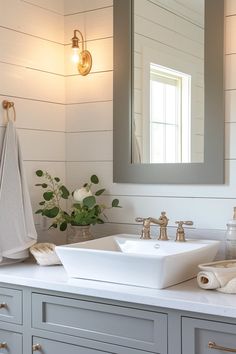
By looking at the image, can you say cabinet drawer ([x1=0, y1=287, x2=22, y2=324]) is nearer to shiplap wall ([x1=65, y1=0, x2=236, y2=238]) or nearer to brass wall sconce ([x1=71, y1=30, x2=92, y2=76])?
shiplap wall ([x1=65, y1=0, x2=236, y2=238])

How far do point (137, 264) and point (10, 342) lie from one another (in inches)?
26.3

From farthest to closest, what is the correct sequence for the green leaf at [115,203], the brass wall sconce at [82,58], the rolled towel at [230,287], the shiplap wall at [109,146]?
the brass wall sconce at [82,58] < the green leaf at [115,203] < the shiplap wall at [109,146] < the rolled towel at [230,287]

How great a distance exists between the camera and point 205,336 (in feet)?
5.39

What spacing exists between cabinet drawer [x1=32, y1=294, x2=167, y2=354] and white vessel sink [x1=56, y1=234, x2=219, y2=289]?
0.10 meters

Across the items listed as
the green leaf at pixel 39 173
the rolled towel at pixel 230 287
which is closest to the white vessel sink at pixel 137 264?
Result: the rolled towel at pixel 230 287

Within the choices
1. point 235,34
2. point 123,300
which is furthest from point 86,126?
point 123,300

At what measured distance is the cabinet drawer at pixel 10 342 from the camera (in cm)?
205

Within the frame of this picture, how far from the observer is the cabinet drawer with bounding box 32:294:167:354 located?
68.4 inches

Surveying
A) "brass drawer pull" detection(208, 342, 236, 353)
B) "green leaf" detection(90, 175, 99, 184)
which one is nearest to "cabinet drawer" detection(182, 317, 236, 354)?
"brass drawer pull" detection(208, 342, 236, 353)

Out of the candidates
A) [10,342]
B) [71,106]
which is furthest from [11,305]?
[71,106]

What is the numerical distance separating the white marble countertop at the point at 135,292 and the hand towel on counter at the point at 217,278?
2 cm

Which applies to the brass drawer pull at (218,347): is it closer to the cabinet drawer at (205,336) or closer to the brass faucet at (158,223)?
the cabinet drawer at (205,336)

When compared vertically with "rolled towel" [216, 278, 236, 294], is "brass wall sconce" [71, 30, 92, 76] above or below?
above

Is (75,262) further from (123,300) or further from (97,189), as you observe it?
(97,189)
